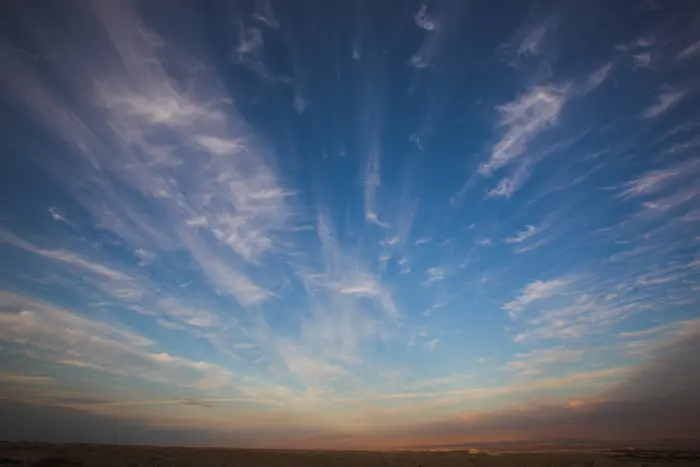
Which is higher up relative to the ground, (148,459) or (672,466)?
(148,459)

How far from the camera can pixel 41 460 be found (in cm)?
4769

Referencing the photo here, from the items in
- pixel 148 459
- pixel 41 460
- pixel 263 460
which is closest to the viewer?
pixel 41 460

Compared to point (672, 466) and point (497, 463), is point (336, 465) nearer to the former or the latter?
point (497, 463)

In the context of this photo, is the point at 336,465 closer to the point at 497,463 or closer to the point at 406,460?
the point at 406,460

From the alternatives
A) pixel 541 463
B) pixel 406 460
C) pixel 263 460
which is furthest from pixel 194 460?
pixel 541 463

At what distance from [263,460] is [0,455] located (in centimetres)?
3505

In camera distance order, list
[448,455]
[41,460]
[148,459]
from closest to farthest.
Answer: [41,460] < [148,459] < [448,455]

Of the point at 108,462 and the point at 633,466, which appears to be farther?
the point at 633,466

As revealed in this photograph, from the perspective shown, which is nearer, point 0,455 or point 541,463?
point 0,455

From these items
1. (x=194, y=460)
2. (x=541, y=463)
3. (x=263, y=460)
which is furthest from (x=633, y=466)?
(x=194, y=460)

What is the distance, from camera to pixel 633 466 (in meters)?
→ 52.9

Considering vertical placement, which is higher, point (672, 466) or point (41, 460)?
point (41, 460)

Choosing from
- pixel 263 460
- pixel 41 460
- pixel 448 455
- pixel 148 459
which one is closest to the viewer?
pixel 41 460

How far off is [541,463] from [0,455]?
250ft
